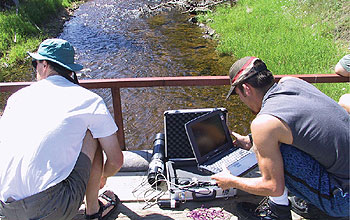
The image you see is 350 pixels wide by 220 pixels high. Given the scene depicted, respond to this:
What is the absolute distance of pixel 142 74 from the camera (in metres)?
8.30

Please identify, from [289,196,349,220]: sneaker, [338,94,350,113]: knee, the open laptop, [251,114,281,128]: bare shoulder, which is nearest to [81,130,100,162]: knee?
the open laptop

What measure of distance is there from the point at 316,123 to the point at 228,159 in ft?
3.48

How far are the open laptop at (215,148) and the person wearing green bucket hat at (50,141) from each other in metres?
0.82

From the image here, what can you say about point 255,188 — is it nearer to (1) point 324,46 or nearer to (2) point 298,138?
(2) point 298,138

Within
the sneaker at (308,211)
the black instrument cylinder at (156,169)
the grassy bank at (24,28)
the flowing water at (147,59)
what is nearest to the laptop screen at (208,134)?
the black instrument cylinder at (156,169)

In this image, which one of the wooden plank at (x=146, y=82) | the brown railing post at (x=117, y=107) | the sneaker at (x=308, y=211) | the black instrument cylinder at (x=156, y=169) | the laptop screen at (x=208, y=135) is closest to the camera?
the sneaker at (x=308, y=211)

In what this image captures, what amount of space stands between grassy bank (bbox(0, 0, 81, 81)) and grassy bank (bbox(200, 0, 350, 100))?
20.1ft

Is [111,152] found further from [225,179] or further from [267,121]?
[267,121]

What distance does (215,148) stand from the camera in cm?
287

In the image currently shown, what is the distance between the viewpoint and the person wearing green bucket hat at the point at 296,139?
185 cm

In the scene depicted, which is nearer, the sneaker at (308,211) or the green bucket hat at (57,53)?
the green bucket hat at (57,53)

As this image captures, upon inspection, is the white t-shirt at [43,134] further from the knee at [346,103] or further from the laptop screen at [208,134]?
the knee at [346,103]

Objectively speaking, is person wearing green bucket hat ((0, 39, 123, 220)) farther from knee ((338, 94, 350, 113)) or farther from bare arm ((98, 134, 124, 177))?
knee ((338, 94, 350, 113))

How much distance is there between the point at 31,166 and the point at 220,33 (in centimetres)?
935
